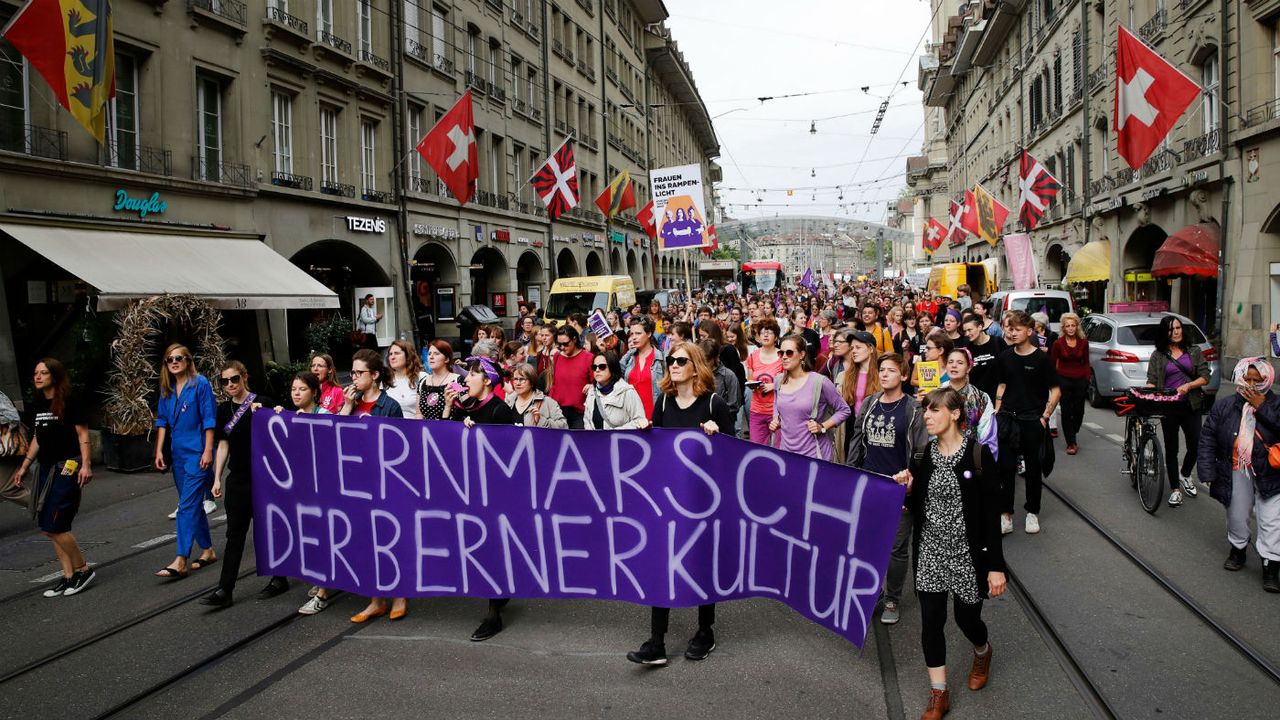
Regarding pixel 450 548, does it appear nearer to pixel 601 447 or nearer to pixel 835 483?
pixel 601 447

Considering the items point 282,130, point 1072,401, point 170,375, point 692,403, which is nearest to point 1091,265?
point 1072,401

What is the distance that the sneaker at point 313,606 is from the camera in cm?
574

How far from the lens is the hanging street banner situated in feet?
79.3

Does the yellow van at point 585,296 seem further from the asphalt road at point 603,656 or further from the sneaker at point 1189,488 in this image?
the asphalt road at point 603,656

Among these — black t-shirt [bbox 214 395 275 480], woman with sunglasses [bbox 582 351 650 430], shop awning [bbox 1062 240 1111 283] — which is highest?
shop awning [bbox 1062 240 1111 283]

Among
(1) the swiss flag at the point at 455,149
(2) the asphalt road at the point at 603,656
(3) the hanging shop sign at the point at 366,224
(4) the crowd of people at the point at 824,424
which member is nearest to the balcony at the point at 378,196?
(3) the hanging shop sign at the point at 366,224

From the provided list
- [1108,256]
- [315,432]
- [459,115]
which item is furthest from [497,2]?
[315,432]

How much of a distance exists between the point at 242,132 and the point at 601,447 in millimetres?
16841

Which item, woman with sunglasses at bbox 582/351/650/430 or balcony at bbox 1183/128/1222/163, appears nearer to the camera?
woman with sunglasses at bbox 582/351/650/430

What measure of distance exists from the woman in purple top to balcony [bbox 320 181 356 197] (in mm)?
18363

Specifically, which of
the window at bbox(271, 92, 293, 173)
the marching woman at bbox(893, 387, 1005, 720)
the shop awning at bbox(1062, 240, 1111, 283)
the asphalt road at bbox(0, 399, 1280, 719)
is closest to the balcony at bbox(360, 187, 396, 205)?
the window at bbox(271, 92, 293, 173)

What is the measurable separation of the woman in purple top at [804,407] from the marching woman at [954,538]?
75.0 inches

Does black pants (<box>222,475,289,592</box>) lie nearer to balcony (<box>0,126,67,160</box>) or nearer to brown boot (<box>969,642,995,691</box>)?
brown boot (<box>969,642,995,691</box>)

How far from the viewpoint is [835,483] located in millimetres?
4602
